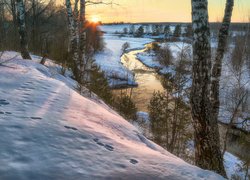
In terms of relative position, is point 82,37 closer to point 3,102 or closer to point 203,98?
point 203,98

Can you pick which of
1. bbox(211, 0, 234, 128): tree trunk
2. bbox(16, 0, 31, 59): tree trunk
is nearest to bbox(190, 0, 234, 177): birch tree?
bbox(211, 0, 234, 128): tree trunk

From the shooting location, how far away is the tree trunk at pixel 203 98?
5.57m

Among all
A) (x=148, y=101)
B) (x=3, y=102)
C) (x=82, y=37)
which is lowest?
(x=148, y=101)

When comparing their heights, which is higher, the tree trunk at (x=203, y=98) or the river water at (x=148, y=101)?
the tree trunk at (x=203, y=98)

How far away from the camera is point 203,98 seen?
5707 mm

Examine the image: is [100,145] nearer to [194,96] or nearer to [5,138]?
[5,138]

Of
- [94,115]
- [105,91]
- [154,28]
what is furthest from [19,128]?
[154,28]

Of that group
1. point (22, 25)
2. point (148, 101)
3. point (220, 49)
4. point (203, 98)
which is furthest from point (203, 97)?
point (148, 101)

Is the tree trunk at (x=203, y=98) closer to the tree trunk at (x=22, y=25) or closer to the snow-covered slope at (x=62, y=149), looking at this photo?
the snow-covered slope at (x=62, y=149)

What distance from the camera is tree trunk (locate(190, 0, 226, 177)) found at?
557 cm

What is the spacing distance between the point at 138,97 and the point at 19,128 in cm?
1863

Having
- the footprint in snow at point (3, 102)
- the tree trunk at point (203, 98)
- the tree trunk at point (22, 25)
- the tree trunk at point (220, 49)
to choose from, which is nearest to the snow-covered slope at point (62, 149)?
the footprint in snow at point (3, 102)

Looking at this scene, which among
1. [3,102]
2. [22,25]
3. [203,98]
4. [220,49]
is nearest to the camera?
[3,102]

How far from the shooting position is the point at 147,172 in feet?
9.11
